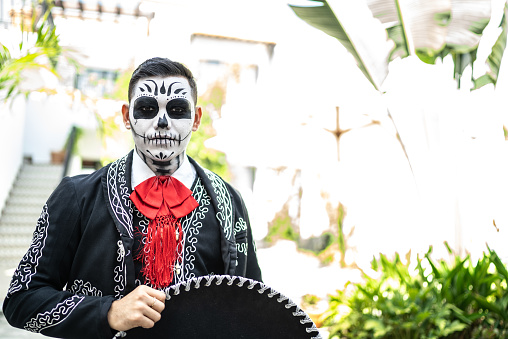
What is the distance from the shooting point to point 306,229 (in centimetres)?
755

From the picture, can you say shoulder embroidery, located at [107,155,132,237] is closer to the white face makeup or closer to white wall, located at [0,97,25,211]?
the white face makeup

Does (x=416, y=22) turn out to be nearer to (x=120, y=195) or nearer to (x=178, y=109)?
(x=178, y=109)

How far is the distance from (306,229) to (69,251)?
6.52 m

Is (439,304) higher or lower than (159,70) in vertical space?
lower

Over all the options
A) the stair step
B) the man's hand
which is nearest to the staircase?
the stair step

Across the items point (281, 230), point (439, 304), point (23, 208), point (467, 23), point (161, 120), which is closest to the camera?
point (161, 120)

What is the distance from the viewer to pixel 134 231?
3.92 feet

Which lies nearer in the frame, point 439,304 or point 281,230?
point 439,304

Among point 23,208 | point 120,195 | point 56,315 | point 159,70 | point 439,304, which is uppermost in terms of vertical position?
point 159,70

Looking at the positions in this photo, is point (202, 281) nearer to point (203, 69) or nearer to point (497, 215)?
point (497, 215)

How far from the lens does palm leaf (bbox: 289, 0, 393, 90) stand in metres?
3.57

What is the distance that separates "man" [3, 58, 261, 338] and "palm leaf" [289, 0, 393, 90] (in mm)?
2488

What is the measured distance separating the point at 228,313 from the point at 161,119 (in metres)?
0.47

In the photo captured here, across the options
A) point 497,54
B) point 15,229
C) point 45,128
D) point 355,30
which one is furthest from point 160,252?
point 45,128
